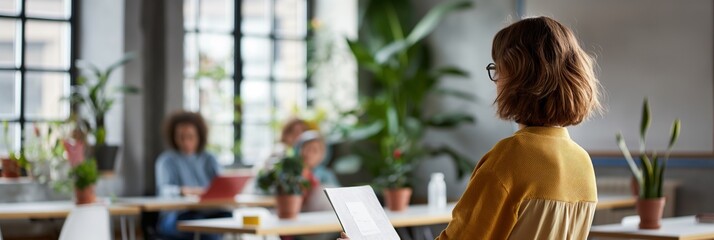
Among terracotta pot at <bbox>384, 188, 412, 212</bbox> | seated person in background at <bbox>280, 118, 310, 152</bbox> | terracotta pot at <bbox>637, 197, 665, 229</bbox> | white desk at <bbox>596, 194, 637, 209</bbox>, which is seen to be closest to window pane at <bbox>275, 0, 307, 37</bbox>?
seated person in background at <bbox>280, 118, 310, 152</bbox>

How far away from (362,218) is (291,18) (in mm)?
7321

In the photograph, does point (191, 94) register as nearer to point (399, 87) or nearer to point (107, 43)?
point (107, 43)

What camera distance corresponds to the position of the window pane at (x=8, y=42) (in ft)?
25.2

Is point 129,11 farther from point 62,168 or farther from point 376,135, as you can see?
point 376,135

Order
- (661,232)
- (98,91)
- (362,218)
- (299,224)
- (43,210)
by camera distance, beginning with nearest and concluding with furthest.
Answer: (362,218)
(661,232)
(299,224)
(43,210)
(98,91)

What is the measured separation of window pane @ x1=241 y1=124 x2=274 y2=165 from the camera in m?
8.97

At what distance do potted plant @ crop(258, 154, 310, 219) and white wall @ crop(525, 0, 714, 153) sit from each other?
2601 mm

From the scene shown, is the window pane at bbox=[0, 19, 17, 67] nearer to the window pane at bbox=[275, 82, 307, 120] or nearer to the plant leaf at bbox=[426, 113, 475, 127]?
the window pane at bbox=[275, 82, 307, 120]

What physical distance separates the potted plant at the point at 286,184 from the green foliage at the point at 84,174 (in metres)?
1.21

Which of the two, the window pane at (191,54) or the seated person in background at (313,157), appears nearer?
the seated person in background at (313,157)

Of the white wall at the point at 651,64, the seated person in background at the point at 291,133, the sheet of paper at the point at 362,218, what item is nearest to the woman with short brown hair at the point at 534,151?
the sheet of paper at the point at 362,218

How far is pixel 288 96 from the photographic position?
9391 millimetres

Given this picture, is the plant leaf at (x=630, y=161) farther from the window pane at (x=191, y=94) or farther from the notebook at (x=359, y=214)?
the window pane at (x=191, y=94)

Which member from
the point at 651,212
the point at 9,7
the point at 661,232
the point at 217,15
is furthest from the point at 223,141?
the point at 661,232
